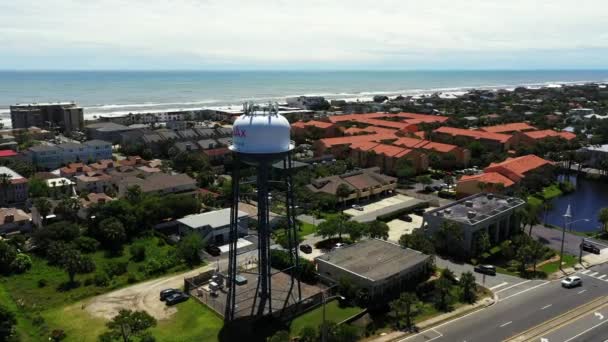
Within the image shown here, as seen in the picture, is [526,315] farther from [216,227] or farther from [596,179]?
[596,179]

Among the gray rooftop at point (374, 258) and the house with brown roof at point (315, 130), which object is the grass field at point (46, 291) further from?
the house with brown roof at point (315, 130)

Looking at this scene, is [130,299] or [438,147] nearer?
[130,299]

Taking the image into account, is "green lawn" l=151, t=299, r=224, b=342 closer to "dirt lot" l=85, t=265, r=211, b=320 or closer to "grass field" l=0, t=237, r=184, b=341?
"dirt lot" l=85, t=265, r=211, b=320

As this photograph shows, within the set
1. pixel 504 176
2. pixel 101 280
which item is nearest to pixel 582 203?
pixel 504 176

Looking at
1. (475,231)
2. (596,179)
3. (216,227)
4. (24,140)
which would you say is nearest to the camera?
(475,231)

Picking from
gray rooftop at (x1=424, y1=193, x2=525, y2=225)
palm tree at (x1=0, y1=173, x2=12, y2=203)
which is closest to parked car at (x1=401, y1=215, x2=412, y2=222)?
gray rooftop at (x1=424, y1=193, x2=525, y2=225)

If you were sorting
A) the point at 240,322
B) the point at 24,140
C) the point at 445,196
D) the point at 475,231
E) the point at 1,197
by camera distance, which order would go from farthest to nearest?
the point at 24,140
the point at 445,196
the point at 1,197
the point at 475,231
the point at 240,322

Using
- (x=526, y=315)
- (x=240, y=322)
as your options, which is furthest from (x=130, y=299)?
(x=526, y=315)
